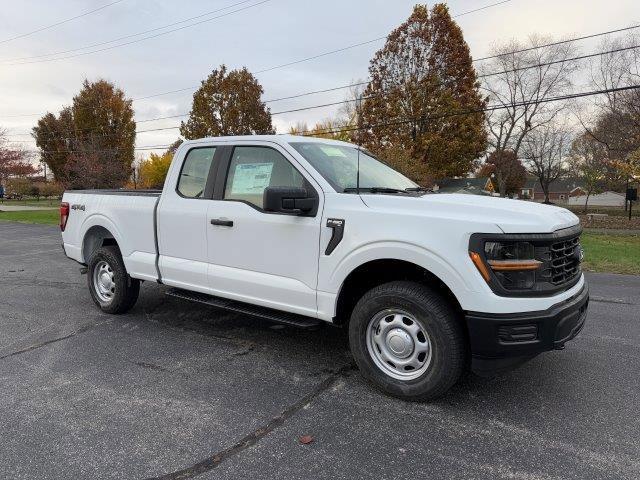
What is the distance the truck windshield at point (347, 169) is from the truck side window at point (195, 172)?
1.02 m

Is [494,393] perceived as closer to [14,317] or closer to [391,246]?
[391,246]

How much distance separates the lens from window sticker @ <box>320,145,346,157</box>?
14.5 feet

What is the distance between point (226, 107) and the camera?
33125 millimetres

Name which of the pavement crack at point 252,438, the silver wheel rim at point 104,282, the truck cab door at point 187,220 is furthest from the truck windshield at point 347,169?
the silver wheel rim at point 104,282

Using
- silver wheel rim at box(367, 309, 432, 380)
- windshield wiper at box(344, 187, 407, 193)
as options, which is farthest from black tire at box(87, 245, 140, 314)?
silver wheel rim at box(367, 309, 432, 380)

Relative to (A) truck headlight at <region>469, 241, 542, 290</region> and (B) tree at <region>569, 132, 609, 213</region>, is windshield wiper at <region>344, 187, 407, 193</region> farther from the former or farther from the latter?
(B) tree at <region>569, 132, 609, 213</region>

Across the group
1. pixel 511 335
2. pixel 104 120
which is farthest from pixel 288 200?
pixel 104 120

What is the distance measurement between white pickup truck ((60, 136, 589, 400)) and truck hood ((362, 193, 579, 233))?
1 centimetres

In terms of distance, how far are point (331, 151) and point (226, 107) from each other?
30.5 metres

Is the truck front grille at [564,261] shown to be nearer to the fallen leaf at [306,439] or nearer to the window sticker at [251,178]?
the fallen leaf at [306,439]

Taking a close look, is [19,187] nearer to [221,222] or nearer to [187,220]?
[187,220]

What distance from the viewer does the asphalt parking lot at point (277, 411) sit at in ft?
8.94

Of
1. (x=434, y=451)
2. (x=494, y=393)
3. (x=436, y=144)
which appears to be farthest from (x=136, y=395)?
(x=436, y=144)

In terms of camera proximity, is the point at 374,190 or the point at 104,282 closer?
the point at 374,190
